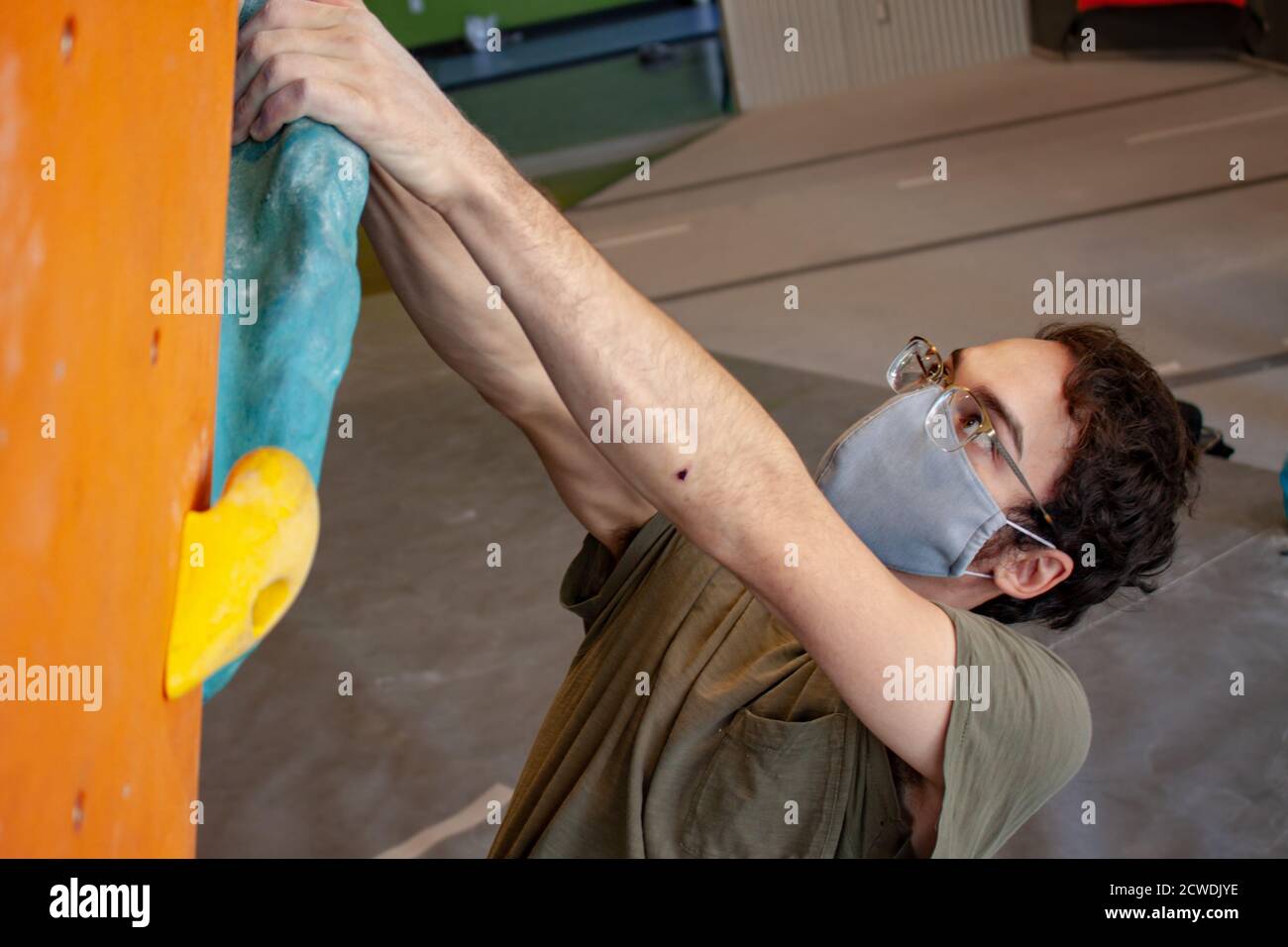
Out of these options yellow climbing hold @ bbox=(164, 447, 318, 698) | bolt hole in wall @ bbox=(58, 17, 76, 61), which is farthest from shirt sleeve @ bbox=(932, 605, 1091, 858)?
bolt hole in wall @ bbox=(58, 17, 76, 61)

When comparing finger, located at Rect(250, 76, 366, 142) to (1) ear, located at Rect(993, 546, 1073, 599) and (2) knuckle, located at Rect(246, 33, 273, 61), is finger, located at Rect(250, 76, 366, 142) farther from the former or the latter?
(1) ear, located at Rect(993, 546, 1073, 599)

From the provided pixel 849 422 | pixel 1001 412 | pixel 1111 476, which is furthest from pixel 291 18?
pixel 849 422

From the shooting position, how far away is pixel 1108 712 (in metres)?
3.89

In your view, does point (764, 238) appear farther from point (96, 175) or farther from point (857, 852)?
point (96, 175)

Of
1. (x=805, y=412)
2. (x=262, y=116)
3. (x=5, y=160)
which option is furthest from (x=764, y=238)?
(x=5, y=160)

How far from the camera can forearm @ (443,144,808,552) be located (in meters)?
1.30

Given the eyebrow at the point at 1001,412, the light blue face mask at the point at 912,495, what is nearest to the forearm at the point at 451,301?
the light blue face mask at the point at 912,495

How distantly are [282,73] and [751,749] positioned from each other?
3.37 feet

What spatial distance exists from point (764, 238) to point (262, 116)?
22.8ft

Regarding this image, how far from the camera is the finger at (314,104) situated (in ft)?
3.97

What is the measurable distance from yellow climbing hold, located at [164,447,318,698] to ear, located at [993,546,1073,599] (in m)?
1.33

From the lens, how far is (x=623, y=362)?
52.9 inches

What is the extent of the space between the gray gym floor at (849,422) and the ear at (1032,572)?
165 centimetres

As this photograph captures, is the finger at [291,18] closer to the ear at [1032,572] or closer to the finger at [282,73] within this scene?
the finger at [282,73]
